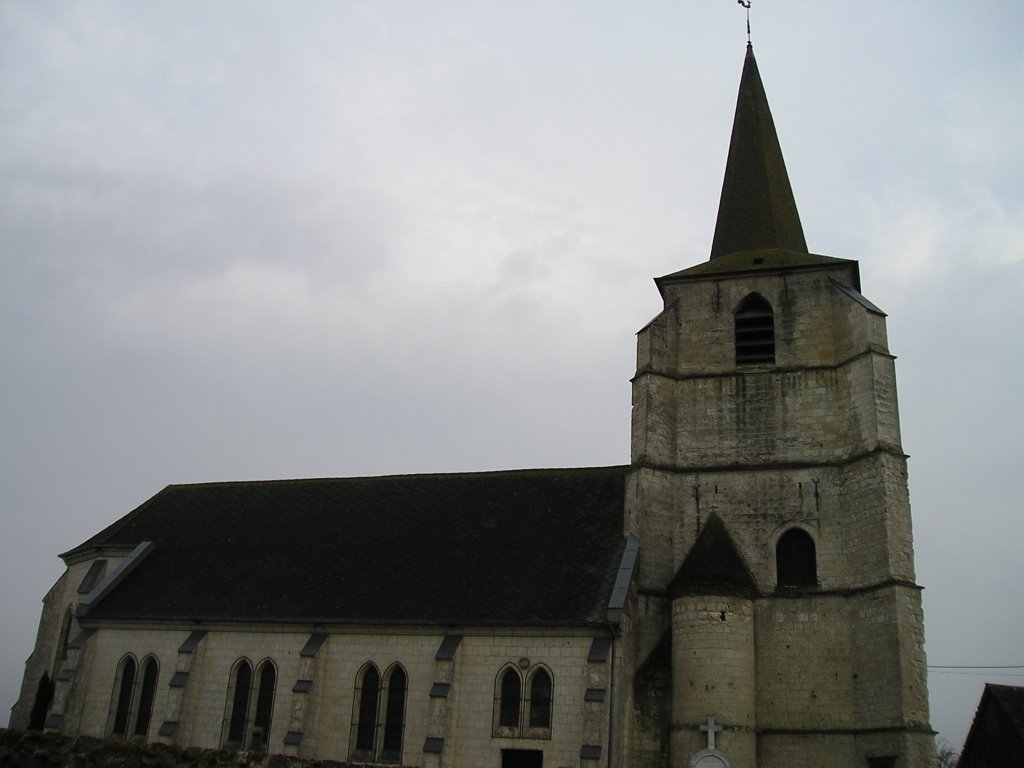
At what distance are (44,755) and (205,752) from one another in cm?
207

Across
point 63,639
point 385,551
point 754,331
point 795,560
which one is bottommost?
point 63,639

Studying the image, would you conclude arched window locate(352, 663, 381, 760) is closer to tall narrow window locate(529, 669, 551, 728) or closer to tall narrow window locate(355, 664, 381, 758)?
tall narrow window locate(355, 664, 381, 758)

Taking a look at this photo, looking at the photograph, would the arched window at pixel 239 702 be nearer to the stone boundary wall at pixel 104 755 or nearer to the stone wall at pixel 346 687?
the stone wall at pixel 346 687

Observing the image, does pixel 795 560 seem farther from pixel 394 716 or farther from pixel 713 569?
pixel 394 716

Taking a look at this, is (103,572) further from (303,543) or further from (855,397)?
(855,397)

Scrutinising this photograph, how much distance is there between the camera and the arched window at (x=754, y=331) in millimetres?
26250

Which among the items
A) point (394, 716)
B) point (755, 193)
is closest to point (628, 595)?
point (394, 716)

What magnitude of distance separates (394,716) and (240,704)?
15.0ft

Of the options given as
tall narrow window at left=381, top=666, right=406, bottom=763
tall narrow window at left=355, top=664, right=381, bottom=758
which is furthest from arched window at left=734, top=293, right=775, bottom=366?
tall narrow window at left=355, top=664, right=381, bottom=758

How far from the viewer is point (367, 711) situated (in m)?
23.9

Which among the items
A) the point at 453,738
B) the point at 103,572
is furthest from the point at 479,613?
the point at 103,572

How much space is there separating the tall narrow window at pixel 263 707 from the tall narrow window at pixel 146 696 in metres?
3.16

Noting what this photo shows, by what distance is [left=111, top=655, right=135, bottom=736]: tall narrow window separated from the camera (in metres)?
26.3

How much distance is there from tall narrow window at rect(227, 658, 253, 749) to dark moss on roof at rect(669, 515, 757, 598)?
1134cm
